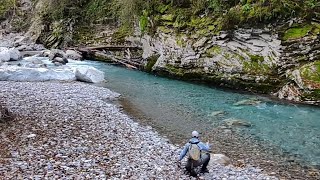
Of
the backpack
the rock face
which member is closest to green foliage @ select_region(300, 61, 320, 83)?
the rock face

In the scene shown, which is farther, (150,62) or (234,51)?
(150,62)

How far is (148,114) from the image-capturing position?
52.1ft

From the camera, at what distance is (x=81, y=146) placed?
10.2 meters

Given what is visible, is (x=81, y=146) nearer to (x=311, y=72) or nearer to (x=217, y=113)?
(x=217, y=113)

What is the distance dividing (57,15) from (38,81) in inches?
760

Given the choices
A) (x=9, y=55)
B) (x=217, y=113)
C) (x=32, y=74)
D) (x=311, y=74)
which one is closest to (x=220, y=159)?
(x=217, y=113)

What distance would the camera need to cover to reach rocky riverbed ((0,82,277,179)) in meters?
8.44

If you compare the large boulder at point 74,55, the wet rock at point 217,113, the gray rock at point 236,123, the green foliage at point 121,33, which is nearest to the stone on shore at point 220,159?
the gray rock at point 236,123

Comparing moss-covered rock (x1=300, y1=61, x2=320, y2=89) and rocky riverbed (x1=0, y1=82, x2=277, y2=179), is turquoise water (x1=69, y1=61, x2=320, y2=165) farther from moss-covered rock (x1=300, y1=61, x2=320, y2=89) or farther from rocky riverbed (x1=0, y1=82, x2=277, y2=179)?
rocky riverbed (x1=0, y1=82, x2=277, y2=179)

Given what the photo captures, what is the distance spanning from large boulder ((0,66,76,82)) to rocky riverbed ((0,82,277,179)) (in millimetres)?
6382

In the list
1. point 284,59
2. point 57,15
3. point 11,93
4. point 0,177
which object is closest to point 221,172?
point 0,177

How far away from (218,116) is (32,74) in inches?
516

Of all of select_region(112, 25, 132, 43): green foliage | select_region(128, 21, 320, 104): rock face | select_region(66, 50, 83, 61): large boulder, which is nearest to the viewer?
select_region(128, 21, 320, 104): rock face

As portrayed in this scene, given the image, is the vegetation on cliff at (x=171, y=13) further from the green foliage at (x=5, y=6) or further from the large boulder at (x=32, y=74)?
the large boulder at (x=32, y=74)
